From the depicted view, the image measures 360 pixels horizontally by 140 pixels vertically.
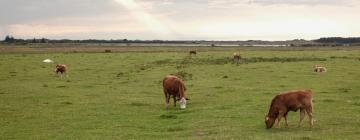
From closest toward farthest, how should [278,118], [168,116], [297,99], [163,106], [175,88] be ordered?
1. [297,99]
2. [278,118]
3. [168,116]
4. [175,88]
5. [163,106]

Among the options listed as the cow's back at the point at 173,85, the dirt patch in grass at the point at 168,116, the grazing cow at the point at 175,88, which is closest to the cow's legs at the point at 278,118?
the dirt patch in grass at the point at 168,116

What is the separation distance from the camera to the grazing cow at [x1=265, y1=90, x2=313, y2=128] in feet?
52.3

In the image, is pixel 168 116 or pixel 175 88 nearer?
pixel 168 116

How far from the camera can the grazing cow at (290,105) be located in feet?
52.3

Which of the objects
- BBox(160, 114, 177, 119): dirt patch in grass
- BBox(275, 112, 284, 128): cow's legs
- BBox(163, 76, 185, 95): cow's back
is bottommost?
BBox(160, 114, 177, 119): dirt patch in grass

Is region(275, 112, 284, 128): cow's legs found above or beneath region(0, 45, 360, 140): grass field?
above

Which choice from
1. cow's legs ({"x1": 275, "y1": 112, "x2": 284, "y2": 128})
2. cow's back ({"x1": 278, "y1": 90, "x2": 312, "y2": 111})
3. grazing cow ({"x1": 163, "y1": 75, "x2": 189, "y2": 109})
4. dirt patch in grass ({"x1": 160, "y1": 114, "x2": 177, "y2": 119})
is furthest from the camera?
grazing cow ({"x1": 163, "y1": 75, "x2": 189, "y2": 109})

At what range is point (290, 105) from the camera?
1603 cm

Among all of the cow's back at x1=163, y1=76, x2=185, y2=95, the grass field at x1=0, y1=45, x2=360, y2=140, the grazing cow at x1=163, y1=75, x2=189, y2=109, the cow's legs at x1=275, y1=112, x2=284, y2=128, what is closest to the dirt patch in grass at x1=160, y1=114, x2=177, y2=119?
the grass field at x1=0, y1=45, x2=360, y2=140

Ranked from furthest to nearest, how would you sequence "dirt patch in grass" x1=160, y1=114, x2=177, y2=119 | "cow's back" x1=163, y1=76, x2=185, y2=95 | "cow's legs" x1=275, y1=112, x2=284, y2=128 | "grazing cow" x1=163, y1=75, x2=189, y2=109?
"cow's back" x1=163, y1=76, x2=185, y2=95
"grazing cow" x1=163, y1=75, x2=189, y2=109
"dirt patch in grass" x1=160, y1=114, x2=177, y2=119
"cow's legs" x1=275, y1=112, x2=284, y2=128

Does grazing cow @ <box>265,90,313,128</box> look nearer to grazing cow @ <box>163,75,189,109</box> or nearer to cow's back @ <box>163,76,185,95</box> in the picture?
grazing cow @ <box>163,75,189,109</box>

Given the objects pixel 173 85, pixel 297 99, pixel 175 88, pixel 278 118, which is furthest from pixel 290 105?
pixel 173 85

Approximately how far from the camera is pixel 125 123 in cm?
1798

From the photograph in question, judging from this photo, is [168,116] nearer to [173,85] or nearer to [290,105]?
[173,85]
